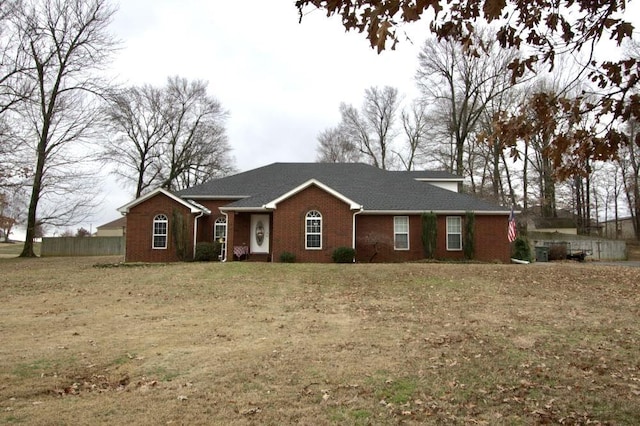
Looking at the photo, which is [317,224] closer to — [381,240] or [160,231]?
[381,240]

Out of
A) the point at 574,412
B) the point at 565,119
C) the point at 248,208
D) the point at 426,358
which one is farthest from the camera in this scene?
the point at 248,208

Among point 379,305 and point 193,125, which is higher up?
point 193,125

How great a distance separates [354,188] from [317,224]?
15.3ft

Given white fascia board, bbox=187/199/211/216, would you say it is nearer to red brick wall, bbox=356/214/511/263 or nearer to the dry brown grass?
red brick wall, bbox=356/214/511/263

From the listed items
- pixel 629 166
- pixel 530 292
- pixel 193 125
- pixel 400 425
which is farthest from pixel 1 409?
pixel 629 166

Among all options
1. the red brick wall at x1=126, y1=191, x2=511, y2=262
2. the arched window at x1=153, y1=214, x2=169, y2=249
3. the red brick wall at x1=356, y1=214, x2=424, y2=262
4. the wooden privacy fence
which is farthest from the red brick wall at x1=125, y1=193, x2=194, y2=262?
the wooden privacy fence

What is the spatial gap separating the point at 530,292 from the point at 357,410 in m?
10.2

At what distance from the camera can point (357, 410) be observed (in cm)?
508

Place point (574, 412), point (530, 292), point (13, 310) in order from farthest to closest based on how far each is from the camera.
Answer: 1. point (530, 292)
2. point (13, 310)
3. point (574, 412)

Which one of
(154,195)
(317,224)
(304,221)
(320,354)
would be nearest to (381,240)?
(317,224)

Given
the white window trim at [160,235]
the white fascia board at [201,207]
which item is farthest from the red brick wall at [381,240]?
the white window trim at [160,235]

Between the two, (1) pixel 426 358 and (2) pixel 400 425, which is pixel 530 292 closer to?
(1) pixel 426 358

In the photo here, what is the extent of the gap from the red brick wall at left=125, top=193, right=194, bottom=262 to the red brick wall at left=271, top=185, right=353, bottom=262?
16.3 ft

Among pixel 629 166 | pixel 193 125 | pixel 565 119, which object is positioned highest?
pixel 193 125
